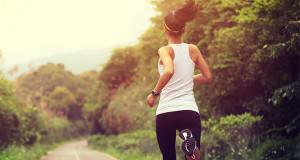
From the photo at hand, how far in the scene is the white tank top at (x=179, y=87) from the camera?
9.16 feet

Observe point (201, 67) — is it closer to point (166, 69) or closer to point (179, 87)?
point (179, 87)

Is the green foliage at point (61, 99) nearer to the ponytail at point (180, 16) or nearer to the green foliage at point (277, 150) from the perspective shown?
the green foliage at point (277, 150)

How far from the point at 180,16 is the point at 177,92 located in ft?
2.10

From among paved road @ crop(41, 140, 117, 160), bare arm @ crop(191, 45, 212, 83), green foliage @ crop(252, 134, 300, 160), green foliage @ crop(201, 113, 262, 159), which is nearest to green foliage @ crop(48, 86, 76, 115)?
paved road @ crop(41, 140, 117, 160)

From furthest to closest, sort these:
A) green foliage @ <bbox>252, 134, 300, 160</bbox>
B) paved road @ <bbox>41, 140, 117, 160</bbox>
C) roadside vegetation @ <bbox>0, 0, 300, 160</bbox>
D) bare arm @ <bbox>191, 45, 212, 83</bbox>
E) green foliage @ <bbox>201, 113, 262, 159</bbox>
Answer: paved road @ <bbox>41, 140, 117, 160</bbox>, green foliage @ <bbox>201, 113, 262, 159</bbox>, roadside vegetation @ <bbox>0, 0, 300, 160</bbox>, green foliage @ <bbox>252, 134, 300, 160</bbox>, bare arm @ <bbox>191, 45, 212, 83</bbox>

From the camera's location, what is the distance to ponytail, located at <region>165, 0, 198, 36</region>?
281 centimetres

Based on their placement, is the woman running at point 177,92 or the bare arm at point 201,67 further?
the bare arm at point 201,67

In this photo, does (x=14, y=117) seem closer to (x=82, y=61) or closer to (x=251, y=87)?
(x=251, y=87)

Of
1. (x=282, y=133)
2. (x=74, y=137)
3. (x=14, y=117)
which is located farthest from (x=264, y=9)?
(x=74, y=137)

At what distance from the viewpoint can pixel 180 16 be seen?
283cm

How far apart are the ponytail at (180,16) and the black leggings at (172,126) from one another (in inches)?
28.7

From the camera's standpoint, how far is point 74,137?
6431 centimetres

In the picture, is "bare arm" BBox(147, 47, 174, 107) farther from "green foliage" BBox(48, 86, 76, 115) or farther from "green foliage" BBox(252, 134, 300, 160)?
"green foliage" BBox(48, 86, 76, 115)

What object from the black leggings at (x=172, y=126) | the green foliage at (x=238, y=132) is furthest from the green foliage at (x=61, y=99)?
the black leggings at (x=172, y=126)
